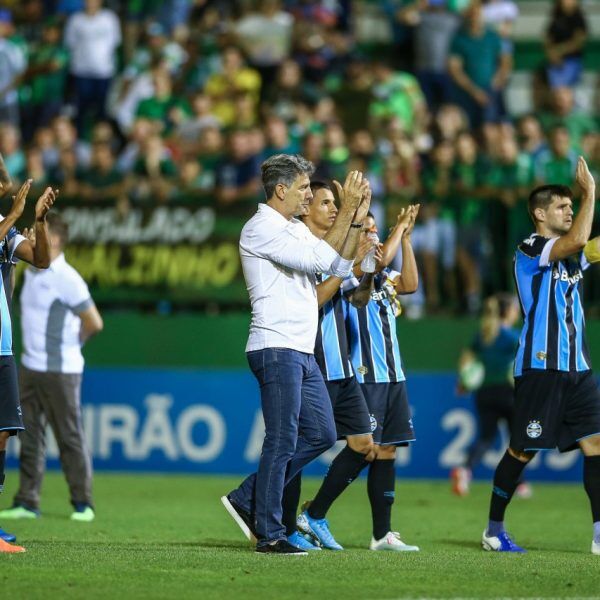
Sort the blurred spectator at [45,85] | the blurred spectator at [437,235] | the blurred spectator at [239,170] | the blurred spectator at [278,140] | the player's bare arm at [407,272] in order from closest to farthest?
1. the player's bare arm at [407,272]
2. the blurred spectator at [437,235]
3. the blurred spectator at [239,170]
4. the blurred spectator at [278,140]
5. the blurred spectator at [45,85]

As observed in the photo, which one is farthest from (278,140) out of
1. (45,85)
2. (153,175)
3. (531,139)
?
(45,85)

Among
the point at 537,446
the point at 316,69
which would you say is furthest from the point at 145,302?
the point at 537,446

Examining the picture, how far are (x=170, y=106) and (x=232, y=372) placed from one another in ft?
14.5

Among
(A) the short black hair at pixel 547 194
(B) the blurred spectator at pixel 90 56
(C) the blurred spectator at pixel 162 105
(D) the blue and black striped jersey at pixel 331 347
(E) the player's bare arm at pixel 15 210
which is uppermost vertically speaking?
(B) the blurred spectator at pixel 90 56

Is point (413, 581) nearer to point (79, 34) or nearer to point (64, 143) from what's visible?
point (64, 143)

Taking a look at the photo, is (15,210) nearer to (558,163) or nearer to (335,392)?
(335,392)

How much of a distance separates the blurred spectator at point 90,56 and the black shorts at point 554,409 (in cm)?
1172

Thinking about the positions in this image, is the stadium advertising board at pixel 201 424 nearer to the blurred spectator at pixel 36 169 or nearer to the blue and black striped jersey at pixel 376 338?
the blurred spectator at pixel 36 169

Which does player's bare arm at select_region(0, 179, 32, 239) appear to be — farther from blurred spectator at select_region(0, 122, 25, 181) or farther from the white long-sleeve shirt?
blurred spectator at select_region(0, 122, 25, 181)

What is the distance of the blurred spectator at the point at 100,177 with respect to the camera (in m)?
16.9

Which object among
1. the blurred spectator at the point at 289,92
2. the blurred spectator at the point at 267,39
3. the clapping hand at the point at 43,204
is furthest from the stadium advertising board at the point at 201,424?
the clapping hand at the point at 43,204

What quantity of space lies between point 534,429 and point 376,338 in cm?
129

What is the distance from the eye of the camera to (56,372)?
1199 cm

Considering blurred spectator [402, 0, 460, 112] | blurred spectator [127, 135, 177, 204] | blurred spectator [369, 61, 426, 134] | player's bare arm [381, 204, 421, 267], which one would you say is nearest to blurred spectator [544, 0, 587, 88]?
blurred spectator [402, 0, 460, 112]
